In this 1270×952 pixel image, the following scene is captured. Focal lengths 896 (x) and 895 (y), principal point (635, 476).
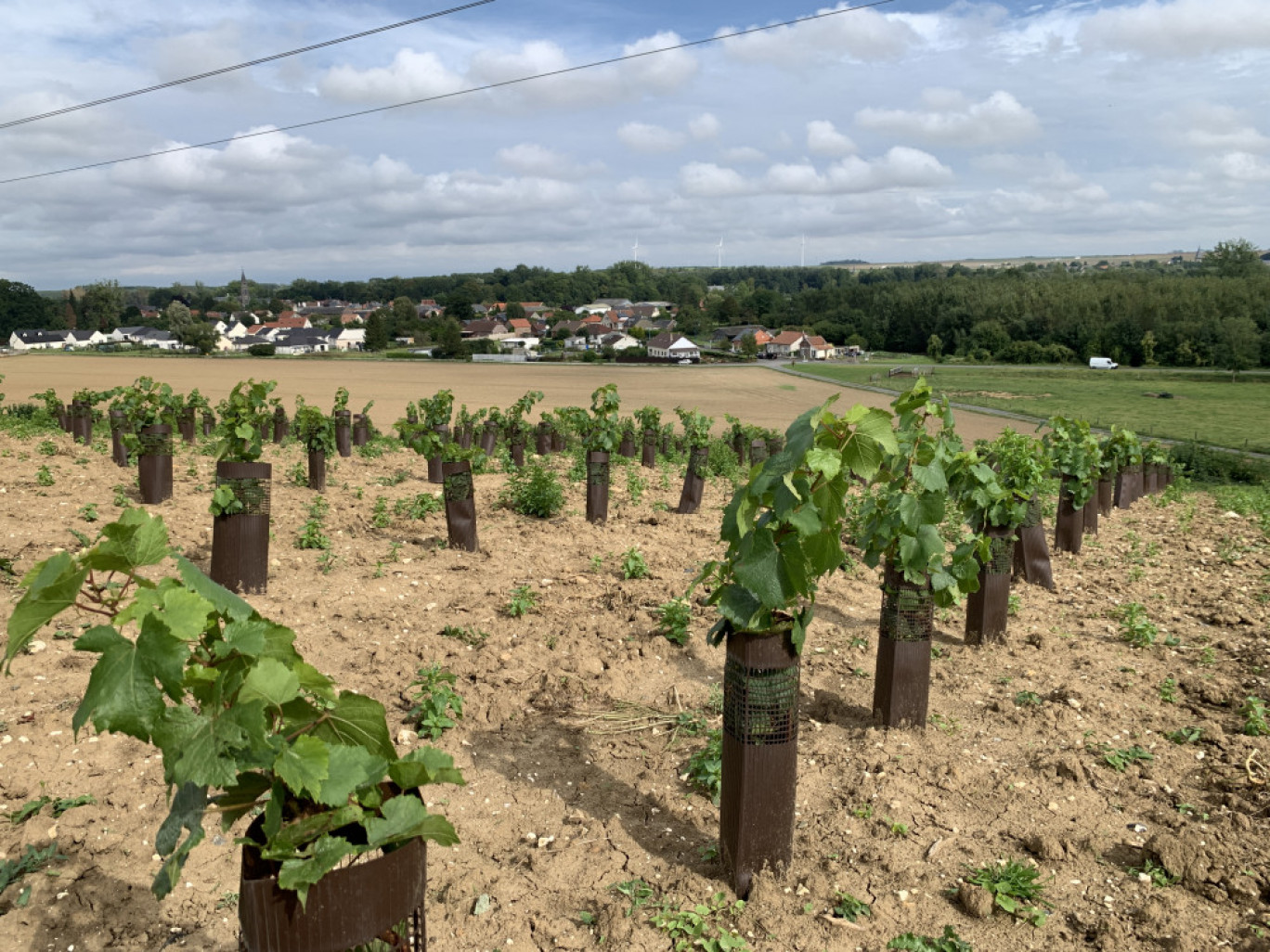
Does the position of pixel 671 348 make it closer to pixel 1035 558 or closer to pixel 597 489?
pixel 597 489

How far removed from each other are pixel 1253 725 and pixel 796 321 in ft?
425

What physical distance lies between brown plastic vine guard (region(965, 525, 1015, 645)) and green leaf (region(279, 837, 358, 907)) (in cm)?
563

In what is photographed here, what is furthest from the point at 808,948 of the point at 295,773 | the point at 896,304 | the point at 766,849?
the point at 896,304

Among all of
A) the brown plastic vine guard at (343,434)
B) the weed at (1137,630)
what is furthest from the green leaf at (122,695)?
the brown plastic vine guard at (343,434)

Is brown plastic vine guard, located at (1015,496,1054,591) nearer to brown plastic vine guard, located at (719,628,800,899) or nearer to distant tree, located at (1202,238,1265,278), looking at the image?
brown plastic vine guard, located at (719,628,800,899)

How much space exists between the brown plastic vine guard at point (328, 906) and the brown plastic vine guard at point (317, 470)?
10461 mm

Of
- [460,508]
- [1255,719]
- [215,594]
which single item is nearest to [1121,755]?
[1255,719]

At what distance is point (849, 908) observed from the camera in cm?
350

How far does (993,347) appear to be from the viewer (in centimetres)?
9262

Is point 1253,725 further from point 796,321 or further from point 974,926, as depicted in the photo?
point 796,321

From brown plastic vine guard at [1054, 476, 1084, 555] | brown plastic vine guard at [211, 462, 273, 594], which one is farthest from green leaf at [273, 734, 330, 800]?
brown plastic vine guard at [1054, 476, 1084, 555]

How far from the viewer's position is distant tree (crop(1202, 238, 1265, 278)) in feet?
362

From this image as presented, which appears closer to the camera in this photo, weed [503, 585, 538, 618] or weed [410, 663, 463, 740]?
weed [410, 663, 463, 740]

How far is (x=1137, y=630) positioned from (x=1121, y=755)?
7.84 ft
